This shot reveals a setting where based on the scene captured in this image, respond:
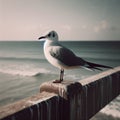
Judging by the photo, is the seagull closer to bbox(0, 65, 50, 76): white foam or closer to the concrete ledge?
the concrete ledge

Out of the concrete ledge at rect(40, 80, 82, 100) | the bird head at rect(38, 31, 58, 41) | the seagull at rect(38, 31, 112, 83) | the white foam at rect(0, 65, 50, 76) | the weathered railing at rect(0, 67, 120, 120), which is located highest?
the bird head at rect(38, 31, 58, 41)

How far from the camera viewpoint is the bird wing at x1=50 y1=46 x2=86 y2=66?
2.39 meters

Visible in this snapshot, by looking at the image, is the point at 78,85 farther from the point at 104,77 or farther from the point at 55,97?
the point at 104,77

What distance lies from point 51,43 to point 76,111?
2.28 feet

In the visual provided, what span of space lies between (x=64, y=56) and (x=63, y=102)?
1.65 feet

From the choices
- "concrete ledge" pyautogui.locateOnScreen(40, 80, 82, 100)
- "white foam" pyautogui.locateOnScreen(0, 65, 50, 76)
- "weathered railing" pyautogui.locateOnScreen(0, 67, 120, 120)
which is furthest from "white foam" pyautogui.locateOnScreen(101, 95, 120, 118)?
"white foam" pyautogui.locateOnScreen(0, 65, 50, 76)

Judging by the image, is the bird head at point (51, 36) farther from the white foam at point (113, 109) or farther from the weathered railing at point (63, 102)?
the white foam at point (113, 109)

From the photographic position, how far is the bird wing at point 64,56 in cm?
239

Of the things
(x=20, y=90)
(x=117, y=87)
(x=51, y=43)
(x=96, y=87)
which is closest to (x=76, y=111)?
(x=96, y=87)

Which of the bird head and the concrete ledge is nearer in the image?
the concrete ledge

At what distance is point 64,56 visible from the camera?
2436mm

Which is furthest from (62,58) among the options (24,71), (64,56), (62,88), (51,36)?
(24,71)

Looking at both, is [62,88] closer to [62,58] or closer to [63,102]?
[63,102]

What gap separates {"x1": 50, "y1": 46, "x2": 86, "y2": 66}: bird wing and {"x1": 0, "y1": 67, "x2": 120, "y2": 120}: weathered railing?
21 centimetres
